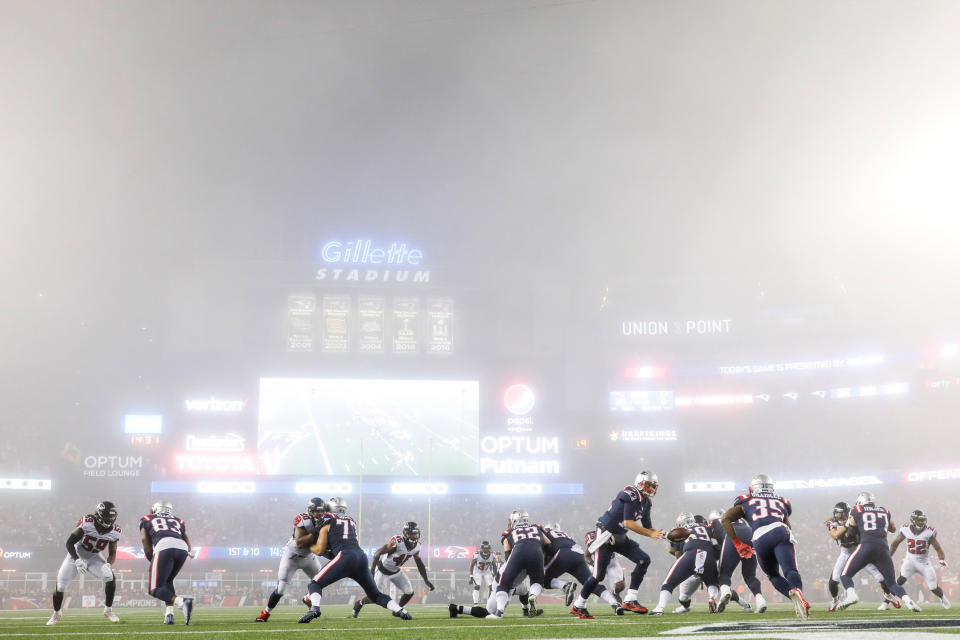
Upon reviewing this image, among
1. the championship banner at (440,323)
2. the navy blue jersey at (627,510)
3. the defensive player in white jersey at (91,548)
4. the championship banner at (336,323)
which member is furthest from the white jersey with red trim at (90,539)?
the championship banner at (440,323)

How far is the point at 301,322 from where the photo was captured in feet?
197

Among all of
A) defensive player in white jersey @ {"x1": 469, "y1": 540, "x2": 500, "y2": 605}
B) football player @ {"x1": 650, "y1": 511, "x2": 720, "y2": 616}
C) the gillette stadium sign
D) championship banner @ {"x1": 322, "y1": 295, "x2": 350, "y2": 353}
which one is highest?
the gillette stadium sign

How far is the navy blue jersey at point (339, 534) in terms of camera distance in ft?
45.8

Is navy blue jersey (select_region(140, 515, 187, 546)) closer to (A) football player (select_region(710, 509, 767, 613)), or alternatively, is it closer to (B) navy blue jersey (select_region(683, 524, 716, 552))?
(B) navy blue jersey (select_region(683, 524, 716, 552))

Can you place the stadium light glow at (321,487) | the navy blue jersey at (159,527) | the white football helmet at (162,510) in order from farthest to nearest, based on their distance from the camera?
the stadium light glow at (321,487)
the white football helmet at (162,510)
the navy blue jersey at (159,527)

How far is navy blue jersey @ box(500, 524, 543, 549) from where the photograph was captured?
15211mm

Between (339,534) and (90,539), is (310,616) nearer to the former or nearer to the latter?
(339,534)

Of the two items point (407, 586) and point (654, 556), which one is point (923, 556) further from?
point (654, 556)

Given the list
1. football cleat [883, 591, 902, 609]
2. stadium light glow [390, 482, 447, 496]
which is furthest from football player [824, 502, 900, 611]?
stadium light glow [390, 482, 447, 496]

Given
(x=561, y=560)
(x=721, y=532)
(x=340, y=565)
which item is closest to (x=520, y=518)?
(x=561, y=560)

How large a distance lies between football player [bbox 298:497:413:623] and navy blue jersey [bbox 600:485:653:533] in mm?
3693

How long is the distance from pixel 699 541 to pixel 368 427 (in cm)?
4098

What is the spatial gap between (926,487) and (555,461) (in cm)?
Answer: 2451

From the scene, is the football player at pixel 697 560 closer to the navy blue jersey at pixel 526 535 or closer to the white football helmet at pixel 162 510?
the navy blue jersey at pixel 526 535
